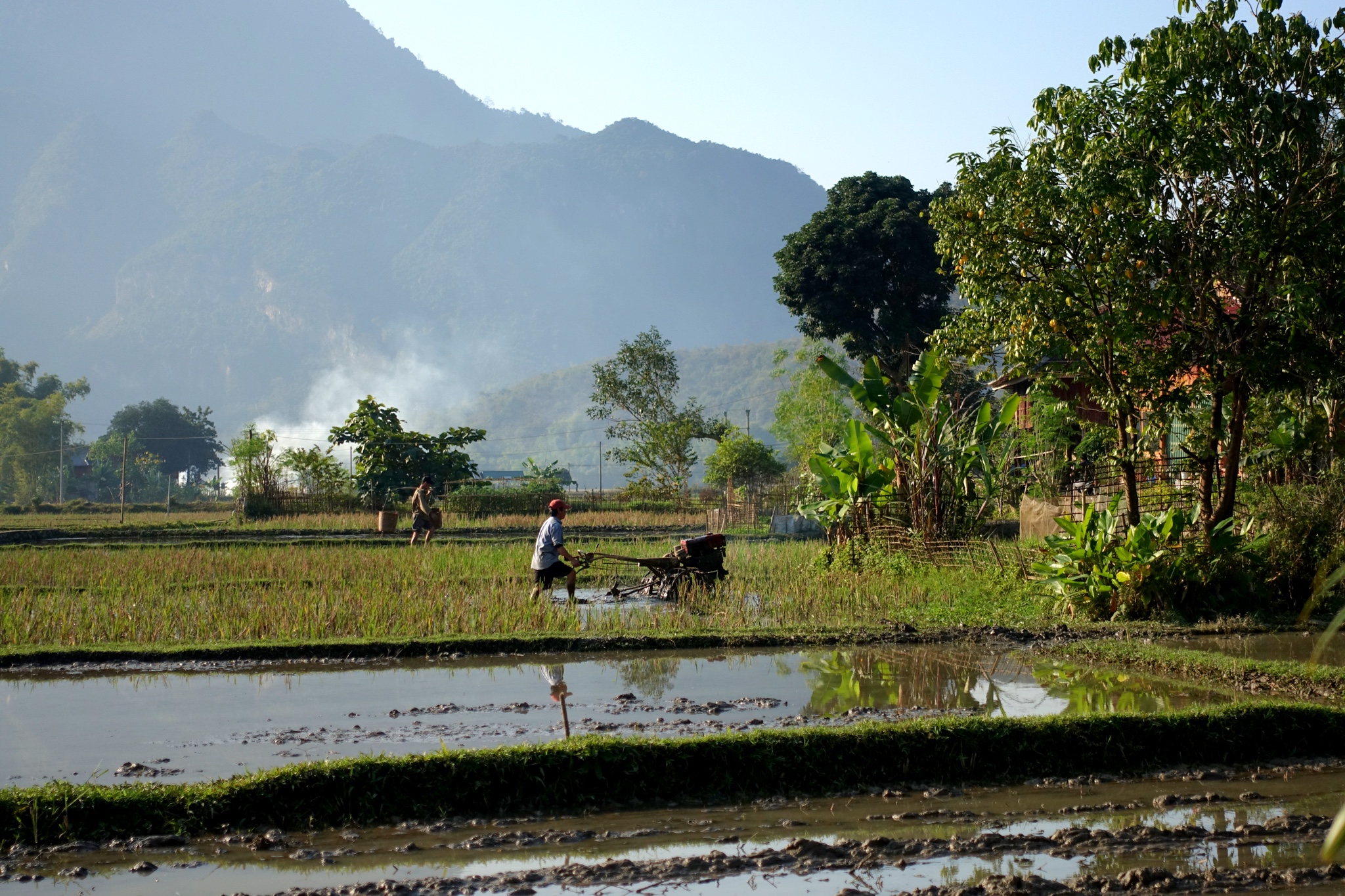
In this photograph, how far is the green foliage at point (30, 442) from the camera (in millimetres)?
61750

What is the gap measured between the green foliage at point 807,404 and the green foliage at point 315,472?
46.3 feet

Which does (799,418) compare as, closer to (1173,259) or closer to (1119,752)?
(1173,259)

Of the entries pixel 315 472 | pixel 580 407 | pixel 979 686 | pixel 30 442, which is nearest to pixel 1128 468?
pixel 979 686

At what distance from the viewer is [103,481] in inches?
2709

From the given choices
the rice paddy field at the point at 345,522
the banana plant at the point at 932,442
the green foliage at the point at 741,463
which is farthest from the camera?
the green foliage at the point at 741,463

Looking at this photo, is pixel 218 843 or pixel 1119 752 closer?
pixel 218 843

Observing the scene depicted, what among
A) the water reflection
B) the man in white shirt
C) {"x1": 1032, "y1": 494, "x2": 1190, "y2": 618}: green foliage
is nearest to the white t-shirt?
the man in white shirt

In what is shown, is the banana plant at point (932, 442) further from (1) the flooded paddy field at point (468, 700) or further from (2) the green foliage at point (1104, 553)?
(1) the flooded paddy field at point (468, 700)

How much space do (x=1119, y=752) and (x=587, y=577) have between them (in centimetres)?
1058

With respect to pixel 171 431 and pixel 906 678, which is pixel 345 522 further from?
pixel 171 431

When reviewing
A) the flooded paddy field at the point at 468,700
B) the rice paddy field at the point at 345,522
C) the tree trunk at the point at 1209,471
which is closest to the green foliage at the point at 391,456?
the rice paddy field at the point at 345,522

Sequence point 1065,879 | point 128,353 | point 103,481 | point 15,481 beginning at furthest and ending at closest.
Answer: point 128,353 < point 103,481 < point 15,481 < point 1065,879

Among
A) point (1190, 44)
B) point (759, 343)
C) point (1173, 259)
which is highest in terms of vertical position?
point (759, 343)

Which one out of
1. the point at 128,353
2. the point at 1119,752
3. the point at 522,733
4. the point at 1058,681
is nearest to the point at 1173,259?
the point at 1058,681
